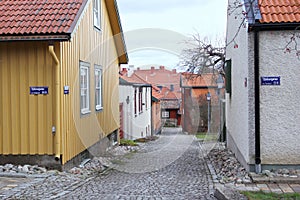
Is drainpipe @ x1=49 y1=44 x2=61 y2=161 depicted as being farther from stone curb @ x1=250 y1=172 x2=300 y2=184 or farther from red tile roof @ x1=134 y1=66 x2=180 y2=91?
red tile roof @ x1=134 y1=66 x2=180 y2=91

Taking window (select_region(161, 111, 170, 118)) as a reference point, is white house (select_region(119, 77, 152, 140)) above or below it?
above

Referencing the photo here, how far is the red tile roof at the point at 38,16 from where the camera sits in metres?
10.4

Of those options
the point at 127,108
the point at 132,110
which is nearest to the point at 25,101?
the point at 127,108

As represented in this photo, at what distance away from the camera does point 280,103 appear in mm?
9773

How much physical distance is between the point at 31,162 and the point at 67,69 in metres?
2.54

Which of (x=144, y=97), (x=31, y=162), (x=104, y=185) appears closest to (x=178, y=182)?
(x=104, y=185)

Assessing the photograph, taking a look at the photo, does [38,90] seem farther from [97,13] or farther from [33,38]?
[97,13]

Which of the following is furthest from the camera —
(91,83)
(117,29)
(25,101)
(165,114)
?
(165,114)

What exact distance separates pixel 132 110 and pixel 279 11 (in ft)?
65.1

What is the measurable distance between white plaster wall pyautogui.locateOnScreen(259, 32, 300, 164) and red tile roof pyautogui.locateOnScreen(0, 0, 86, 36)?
4.71 meters

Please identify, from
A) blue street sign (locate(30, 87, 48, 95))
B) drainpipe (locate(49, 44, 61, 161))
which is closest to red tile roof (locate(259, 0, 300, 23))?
drainpipe (locate(49, 44, 61, 161))

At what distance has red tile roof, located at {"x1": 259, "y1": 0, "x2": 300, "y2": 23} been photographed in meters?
9.69

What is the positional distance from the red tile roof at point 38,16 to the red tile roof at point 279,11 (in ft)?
15.0

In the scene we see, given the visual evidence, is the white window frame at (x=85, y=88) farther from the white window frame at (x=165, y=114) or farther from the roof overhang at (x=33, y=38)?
the white window frame at (x=165, y=114)
